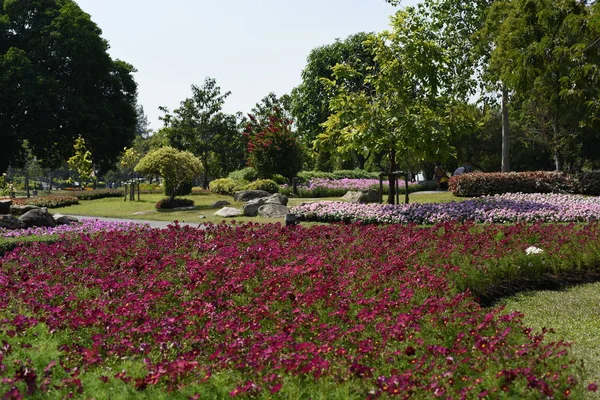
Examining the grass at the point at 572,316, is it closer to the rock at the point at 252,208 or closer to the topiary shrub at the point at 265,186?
the rock at the point at 252,208

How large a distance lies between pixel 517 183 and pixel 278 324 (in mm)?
22248

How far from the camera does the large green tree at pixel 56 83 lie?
3459cm

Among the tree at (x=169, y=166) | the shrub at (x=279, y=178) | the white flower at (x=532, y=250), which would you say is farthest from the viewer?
the shrub at (x=279, y=178)

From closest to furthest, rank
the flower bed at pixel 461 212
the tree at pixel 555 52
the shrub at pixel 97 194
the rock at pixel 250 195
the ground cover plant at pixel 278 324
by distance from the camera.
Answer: the ground cover plant at pixel 278 324 → the tree at pixel 555 52 → the flower bed at pixel 461 212 → the rock at pixel 250 195 → the shrub at pixel 97 194

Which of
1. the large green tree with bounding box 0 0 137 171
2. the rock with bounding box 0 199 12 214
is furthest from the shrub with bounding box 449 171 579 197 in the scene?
the large green tree with bounding box 0 0 137 171

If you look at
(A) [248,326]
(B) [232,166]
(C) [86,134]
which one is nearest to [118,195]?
(C) [86,134]

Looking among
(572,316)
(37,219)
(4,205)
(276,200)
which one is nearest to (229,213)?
(276,200)

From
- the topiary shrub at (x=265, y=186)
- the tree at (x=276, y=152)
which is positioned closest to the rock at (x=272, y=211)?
the topiary shrub at (x=265, y=186)

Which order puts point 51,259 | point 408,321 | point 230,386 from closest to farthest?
point 230,386 → point 408,321 → point 51,259

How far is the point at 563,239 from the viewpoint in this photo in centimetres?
1120

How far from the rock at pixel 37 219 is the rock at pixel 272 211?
272 inches

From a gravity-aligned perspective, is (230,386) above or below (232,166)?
below

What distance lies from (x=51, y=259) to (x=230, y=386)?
21.5ft

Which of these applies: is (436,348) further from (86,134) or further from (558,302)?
(86,134)
